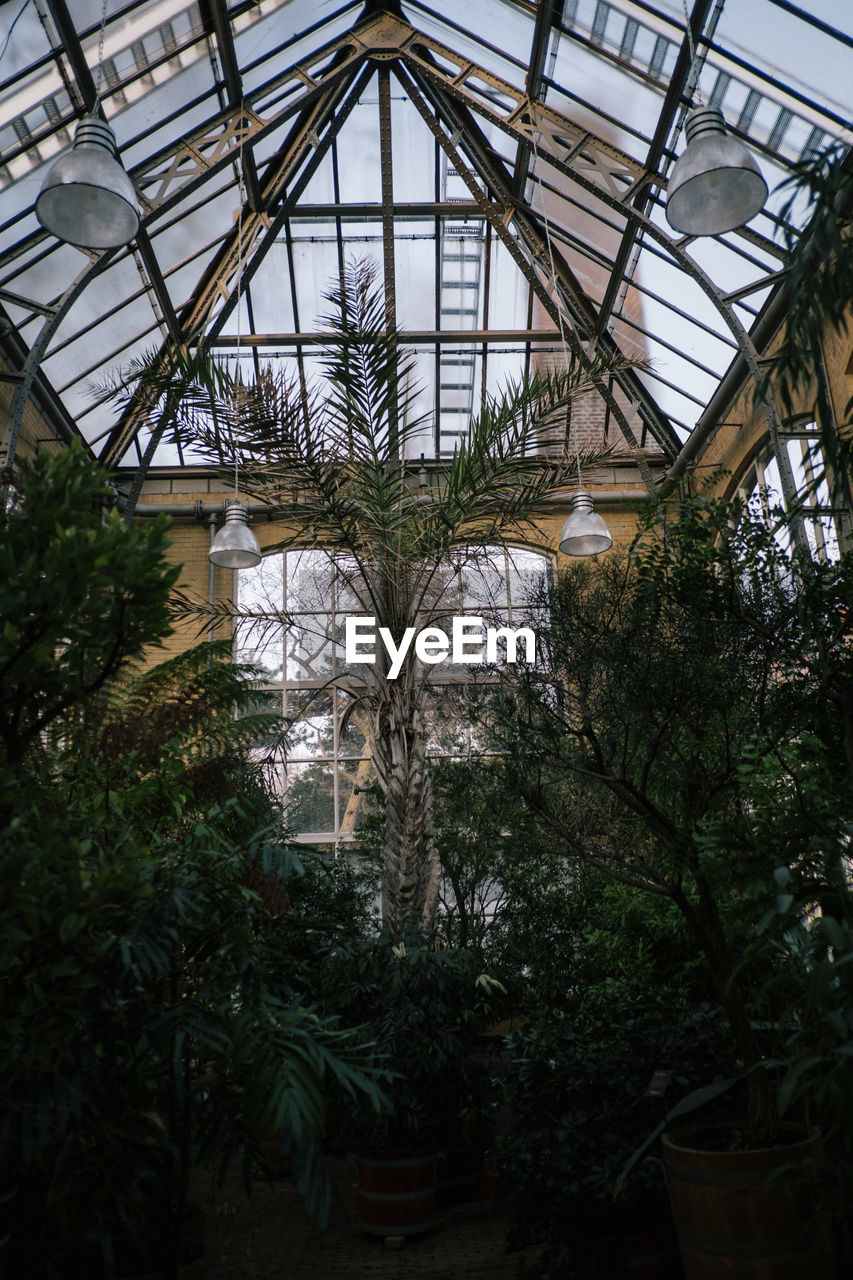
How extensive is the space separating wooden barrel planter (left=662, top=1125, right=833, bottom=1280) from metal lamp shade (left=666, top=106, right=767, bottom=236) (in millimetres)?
3919

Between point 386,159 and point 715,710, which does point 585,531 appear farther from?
point 386,159

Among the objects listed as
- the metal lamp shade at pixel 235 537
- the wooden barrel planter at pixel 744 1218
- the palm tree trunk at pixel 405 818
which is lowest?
the wooden barrel planter at pixel 744 1218

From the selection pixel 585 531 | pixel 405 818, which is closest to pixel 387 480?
pixel 585 531

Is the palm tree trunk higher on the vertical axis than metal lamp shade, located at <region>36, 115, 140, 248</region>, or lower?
lower

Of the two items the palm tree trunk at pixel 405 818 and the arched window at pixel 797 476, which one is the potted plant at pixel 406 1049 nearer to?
the palm tree trunk at pixel 405 818

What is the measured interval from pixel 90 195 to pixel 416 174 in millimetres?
6905

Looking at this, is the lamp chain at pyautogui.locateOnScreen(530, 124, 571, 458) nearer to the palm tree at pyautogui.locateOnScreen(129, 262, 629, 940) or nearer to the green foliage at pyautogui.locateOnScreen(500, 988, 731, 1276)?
the palm tree at pyautogui.locateOnScreen(129, 262, 629, 940)

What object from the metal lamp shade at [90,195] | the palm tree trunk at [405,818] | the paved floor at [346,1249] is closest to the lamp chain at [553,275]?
the palm tree trunk at [405,818]

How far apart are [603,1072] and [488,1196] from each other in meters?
2.12

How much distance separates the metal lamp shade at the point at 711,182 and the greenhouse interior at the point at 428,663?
0.03 meters

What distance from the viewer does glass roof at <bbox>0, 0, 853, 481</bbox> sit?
7.27 metres

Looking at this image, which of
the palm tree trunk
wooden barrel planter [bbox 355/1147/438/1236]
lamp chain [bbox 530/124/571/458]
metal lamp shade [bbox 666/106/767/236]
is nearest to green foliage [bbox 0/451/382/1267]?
wooden barrel planter [bbox 355/1147/438/1236]

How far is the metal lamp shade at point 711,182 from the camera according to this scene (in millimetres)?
4262

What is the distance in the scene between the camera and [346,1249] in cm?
473
